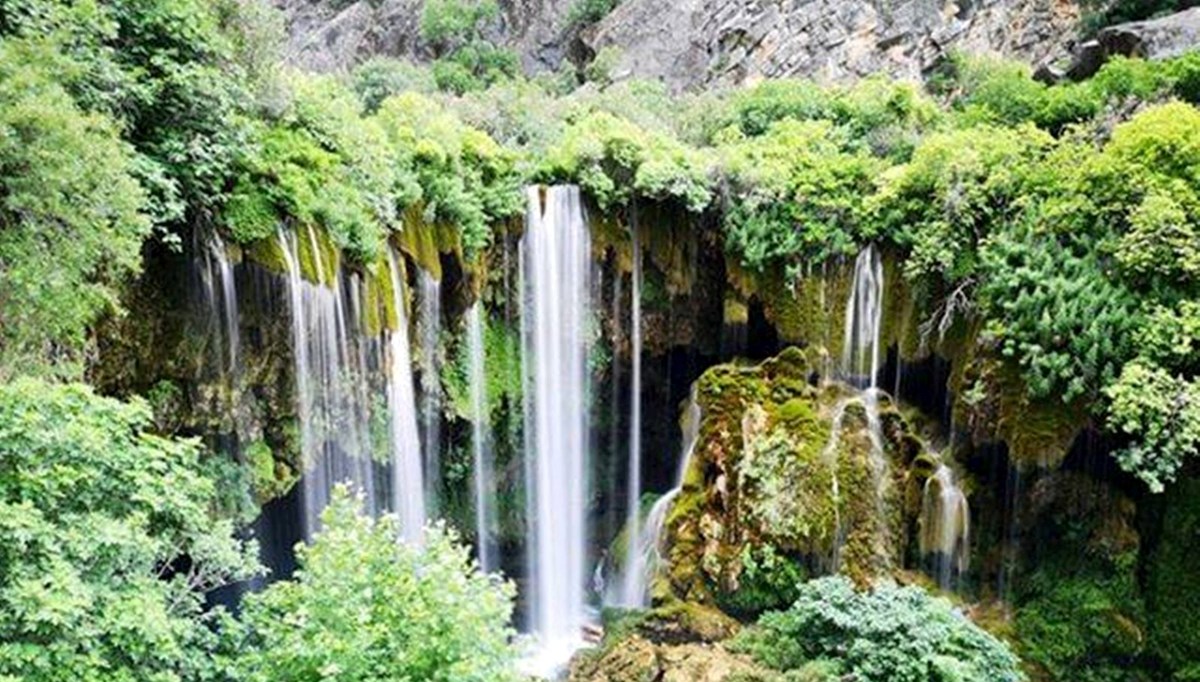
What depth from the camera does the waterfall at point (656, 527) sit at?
12.7 meters

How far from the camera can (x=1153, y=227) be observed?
32.1 ft

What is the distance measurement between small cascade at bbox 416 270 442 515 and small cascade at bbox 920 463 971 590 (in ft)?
24.1

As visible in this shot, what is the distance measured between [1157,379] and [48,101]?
11.0 m

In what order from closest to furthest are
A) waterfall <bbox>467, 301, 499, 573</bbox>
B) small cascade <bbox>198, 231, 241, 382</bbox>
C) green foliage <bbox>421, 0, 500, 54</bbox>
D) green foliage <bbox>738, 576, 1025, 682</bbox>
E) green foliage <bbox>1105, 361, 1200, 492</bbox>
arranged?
green foliage <bbox>738, 576, 1025, 682</bbox> → small cascade <bbox>198, 231, 241, 382</bbox> → green foliage <bbox>1105, 361, 1200, 492</bbox> → waterfall <bbox>467, 301, 499, 573</bbox> → green foliage <bbox>421, 0, 500, 54</bbox>

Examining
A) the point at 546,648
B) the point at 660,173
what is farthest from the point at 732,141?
the point at 546,648

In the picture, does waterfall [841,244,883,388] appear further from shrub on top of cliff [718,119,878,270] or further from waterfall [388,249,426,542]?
waterfall [388,249,426,542]

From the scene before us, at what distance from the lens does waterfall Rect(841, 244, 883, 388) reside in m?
12.8

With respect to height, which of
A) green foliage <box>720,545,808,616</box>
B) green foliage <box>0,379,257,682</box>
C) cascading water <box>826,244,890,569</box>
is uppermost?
cascading water <box>826,244,890,569</box>

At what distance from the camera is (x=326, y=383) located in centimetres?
1014

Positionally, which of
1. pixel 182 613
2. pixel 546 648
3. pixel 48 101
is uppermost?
pixel 48 101

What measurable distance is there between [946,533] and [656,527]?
4.29 meters

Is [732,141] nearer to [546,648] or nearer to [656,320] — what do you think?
[656,320]

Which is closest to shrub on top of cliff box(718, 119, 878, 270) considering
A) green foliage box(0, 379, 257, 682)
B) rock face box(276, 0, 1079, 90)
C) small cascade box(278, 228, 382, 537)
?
small cascade box(278, 228, 382, 537)

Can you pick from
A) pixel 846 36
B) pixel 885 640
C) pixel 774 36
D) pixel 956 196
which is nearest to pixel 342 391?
pixel 885 640
